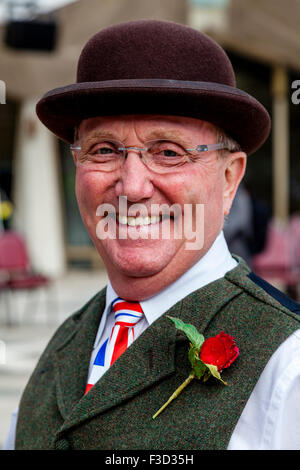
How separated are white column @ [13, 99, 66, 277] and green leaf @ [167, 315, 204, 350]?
10.7m

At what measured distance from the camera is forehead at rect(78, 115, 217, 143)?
51.1 inches

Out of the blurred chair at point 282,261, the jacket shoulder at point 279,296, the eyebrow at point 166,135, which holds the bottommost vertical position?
the blurred chair at point 282,261

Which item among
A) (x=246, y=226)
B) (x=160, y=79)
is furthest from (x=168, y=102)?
(x=246, y=226)

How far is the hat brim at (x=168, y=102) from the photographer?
4.09 ft

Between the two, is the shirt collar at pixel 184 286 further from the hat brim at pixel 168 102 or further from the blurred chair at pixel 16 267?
the blurred chair at pixel 16 267

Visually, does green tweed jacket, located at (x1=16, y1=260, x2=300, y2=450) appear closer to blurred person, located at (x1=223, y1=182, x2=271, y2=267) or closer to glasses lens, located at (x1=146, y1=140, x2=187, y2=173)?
glasses lens, located at (x1=146, y1=140, x2=187, y2=173)

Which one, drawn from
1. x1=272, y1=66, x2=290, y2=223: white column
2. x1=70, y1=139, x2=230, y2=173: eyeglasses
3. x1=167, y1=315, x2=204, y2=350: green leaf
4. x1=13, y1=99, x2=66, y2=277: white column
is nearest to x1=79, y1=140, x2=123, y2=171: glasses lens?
x1=70, y1=139, x2=230, y2=173: eyeglasses

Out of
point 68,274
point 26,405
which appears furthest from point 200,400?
point 68,274

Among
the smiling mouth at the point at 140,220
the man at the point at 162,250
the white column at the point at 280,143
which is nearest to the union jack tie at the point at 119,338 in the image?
the man at the point at 162,250

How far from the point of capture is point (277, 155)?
11.1m

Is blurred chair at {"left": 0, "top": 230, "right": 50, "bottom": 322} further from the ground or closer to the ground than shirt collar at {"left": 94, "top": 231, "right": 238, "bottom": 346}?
closer to the ground

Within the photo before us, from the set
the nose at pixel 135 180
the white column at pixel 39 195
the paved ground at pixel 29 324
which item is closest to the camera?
the nose at pixel 135 180

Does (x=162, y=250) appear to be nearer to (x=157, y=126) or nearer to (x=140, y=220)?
(x=140, y=220)

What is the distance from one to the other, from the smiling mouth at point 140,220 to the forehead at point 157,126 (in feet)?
0.56
